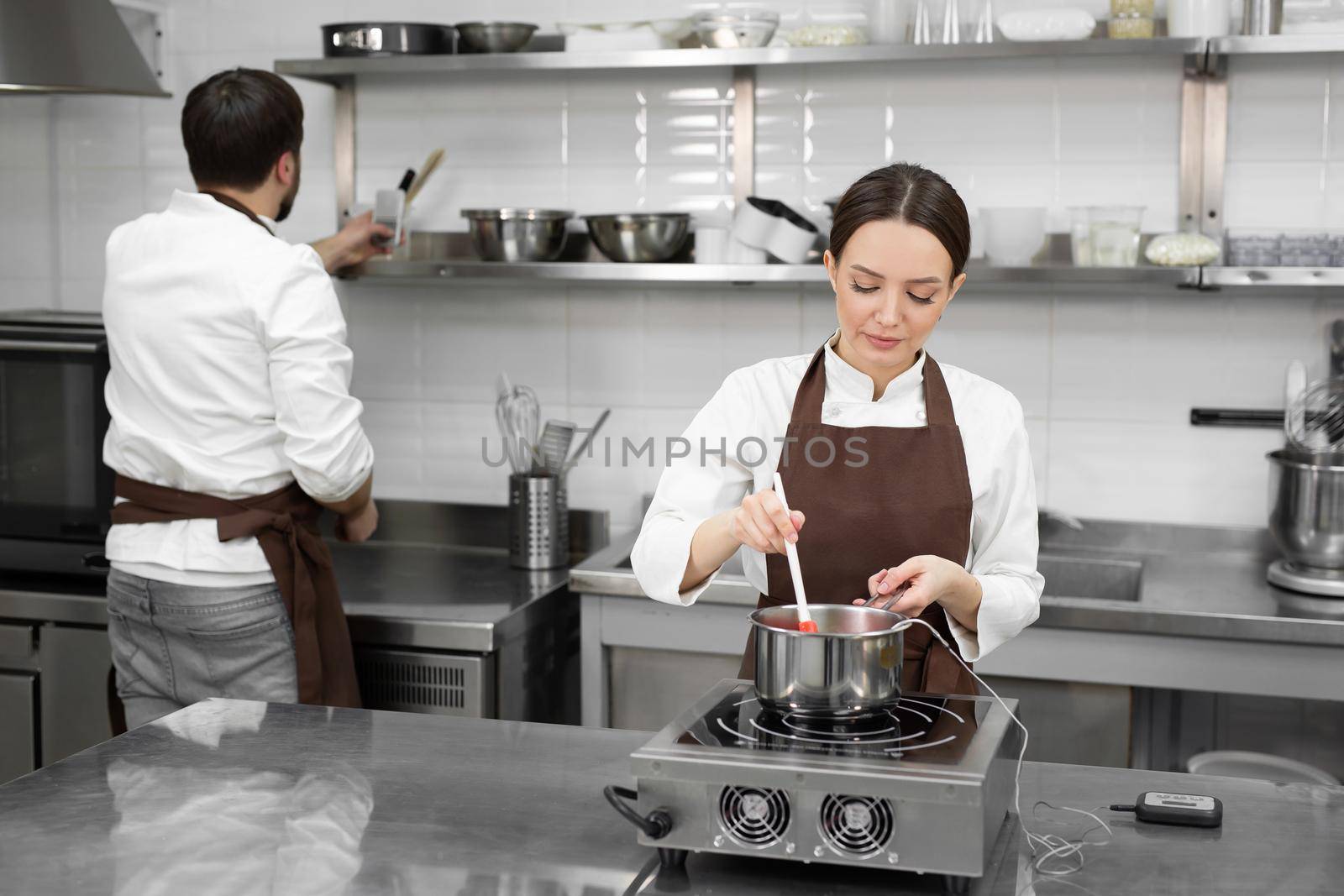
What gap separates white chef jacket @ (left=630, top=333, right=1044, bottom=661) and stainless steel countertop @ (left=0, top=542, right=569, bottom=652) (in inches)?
36.3

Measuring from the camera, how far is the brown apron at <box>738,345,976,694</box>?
71.7 inches

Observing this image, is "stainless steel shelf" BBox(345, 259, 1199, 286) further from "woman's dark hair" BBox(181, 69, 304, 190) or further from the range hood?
the range hood

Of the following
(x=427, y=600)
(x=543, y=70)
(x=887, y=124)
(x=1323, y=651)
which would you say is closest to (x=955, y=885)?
(x=1323, y=651)

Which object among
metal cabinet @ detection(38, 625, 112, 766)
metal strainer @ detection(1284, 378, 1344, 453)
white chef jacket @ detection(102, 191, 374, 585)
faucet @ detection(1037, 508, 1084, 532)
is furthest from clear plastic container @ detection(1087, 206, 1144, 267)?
metal cabinet @ detection(38, 625, 112, 766)

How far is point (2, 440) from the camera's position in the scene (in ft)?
9.73

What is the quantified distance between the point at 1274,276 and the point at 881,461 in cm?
120

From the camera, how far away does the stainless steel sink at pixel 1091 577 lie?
292cm

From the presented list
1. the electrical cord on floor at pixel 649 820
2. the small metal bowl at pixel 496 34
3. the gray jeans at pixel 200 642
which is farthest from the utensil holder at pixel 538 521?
the electrical cord on floor at pixel 649 820

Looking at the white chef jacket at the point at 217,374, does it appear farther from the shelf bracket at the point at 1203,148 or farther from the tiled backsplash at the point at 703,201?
the shelf bracket at the point at 1203,148

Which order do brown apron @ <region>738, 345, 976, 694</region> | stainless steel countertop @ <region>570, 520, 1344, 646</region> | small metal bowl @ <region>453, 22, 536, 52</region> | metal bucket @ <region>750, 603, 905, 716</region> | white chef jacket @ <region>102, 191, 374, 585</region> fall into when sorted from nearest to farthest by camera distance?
metal bucket @ <region>750, 603, 905, 716</region> → brown apron @ <region>738, 345, 976, 694</region> → white chef jacket @ <region>102, 191, 374, 585</region> → stainless steel countertop @ <region>570, 520, 1344, 646</region> → small metal bowl @ <region>453, 22, 536, 52</region>

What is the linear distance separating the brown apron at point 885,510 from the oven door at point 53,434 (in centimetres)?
172

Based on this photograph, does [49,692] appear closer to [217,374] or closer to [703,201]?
[217,374]

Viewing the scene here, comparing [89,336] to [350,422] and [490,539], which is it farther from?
[490,539]

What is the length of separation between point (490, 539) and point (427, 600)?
1.87 ft
